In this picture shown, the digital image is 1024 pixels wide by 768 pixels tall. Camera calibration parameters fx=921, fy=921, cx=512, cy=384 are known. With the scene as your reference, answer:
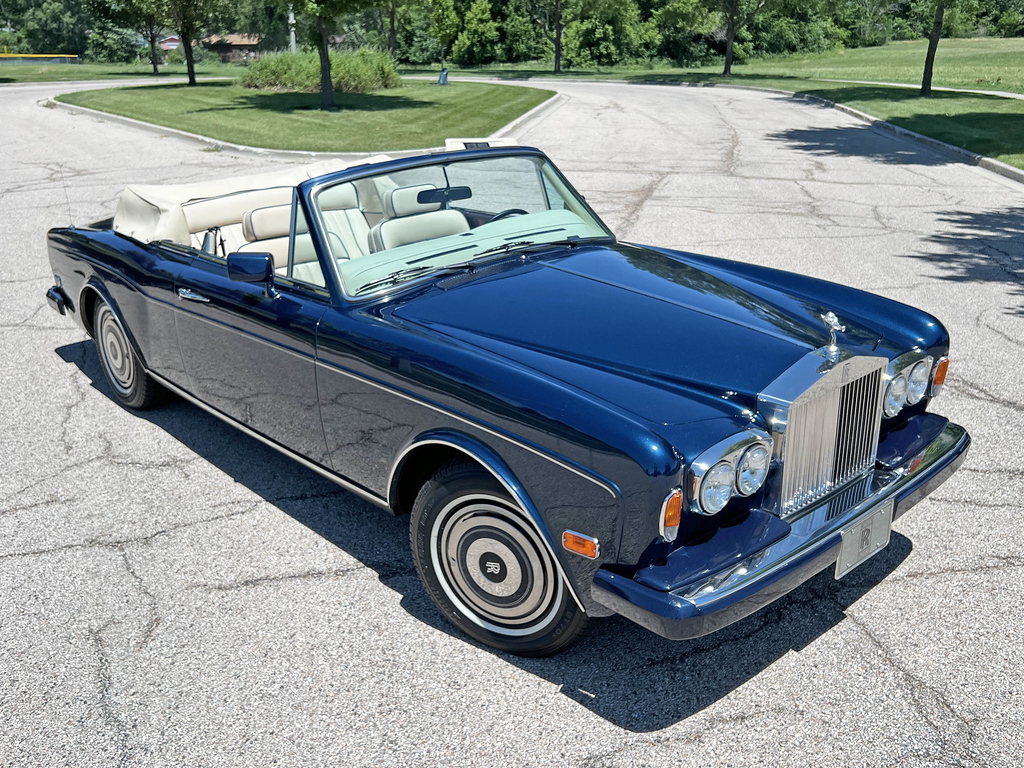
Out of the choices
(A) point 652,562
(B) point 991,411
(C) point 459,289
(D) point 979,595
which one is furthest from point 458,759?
(B) point 991,411

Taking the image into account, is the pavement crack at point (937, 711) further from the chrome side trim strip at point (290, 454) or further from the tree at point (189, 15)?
the tree at point (189, 15)

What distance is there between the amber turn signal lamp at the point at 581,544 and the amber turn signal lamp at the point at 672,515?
0.21 metres

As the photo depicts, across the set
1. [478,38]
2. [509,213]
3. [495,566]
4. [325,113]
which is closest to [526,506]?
[495,566]

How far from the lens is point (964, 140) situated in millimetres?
16328

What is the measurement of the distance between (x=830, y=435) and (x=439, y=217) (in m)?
1.91

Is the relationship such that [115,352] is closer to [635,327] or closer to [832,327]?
[635,327]

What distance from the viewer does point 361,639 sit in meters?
3.43

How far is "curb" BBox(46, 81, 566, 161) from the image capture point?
15.5m

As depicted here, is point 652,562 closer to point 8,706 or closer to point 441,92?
point 8,706

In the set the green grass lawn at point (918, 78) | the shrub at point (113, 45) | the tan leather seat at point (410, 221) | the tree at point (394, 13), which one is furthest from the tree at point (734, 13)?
the shrub at point (113, 45)

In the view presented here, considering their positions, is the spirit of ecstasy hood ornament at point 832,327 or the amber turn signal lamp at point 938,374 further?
the amber turn signal lamp at point 938,374

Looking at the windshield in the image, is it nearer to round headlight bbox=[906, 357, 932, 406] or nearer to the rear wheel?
round headlight bbox=[906, 357, 932, 406]

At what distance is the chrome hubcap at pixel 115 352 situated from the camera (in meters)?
5.33

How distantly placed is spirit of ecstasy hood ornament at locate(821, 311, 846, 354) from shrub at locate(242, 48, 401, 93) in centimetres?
2565
